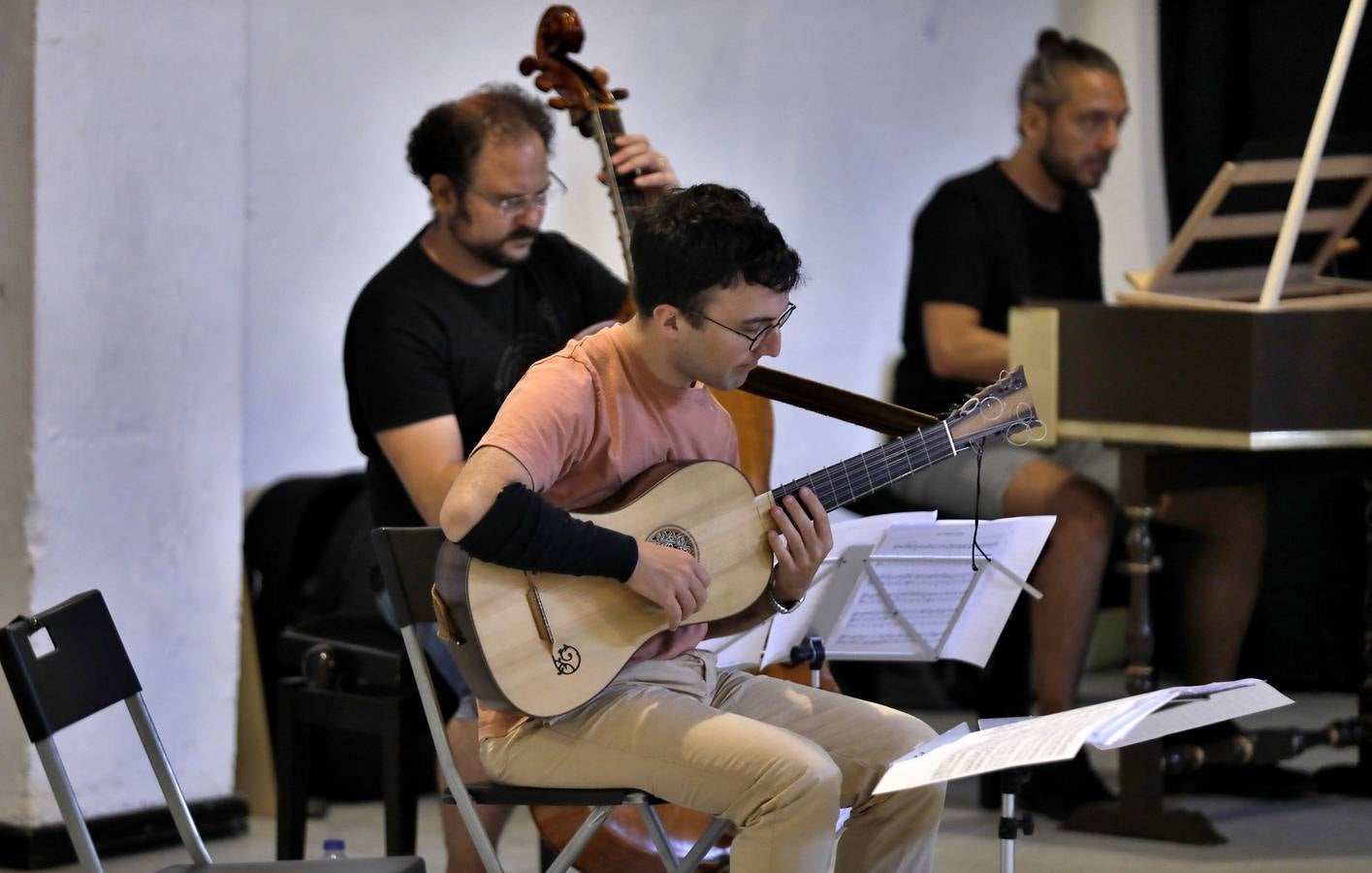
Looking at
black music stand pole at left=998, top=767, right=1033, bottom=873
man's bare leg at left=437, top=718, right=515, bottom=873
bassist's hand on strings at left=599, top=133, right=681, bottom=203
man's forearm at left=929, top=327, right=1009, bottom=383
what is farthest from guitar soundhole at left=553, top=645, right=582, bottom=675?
man's forearm at left=929, top=327, right=1009, bottom=383

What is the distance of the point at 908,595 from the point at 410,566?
0.74 metres

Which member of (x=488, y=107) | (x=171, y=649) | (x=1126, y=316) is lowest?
(x=171, y=649)

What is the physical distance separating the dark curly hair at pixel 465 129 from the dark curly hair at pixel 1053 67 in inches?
61.6

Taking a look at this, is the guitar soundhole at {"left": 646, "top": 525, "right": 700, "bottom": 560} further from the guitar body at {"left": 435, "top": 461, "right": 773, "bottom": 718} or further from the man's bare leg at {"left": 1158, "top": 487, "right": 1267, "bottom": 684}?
the man's bare leg at {"left": 1158, "top": 487, "right": 1267, "bottom": 684}

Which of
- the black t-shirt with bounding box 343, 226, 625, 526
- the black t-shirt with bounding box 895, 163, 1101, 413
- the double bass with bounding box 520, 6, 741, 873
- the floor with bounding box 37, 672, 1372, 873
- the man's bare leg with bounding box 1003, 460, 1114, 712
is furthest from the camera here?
the black t-shirt with bounding box 895, 163, 1101, 413

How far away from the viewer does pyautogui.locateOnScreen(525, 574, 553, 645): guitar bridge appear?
2293mm

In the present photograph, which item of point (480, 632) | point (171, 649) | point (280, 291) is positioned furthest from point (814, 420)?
point (480, 632)

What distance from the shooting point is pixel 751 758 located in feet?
7.30

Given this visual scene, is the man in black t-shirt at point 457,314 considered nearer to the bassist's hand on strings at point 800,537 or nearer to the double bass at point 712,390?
the double bass at point 712,390

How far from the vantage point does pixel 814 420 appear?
5.56 metres

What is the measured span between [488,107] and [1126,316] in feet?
4.55

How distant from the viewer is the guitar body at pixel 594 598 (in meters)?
2.28

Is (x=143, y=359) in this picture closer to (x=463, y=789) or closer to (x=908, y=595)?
(x=463, y=789)

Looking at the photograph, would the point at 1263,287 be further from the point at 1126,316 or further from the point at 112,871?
the point at 112,871
